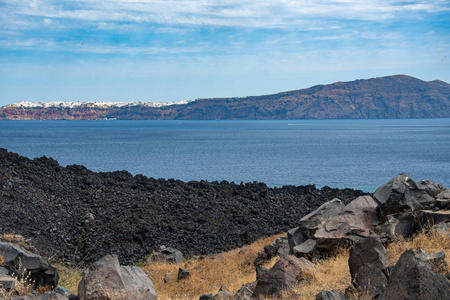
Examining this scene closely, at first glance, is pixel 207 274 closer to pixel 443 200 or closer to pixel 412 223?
pixel 412 223

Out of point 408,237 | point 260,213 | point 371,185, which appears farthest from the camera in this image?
point 371,185

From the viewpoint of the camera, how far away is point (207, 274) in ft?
62.7

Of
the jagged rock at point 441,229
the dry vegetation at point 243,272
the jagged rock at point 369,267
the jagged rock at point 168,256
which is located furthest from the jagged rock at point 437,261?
the jagged rock at point 168,256

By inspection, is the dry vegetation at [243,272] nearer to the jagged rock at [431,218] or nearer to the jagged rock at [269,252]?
the jagged rock at [269,252]

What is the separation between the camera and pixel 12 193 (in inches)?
1057

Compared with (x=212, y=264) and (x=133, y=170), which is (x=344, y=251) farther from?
(x=133, y=170)

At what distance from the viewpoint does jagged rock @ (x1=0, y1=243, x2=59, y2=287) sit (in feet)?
44.2

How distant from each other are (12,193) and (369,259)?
75.2 feet

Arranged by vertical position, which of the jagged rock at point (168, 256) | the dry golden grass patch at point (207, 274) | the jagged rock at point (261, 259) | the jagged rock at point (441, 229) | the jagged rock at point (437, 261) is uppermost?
the jagged rock at point (437, 261)

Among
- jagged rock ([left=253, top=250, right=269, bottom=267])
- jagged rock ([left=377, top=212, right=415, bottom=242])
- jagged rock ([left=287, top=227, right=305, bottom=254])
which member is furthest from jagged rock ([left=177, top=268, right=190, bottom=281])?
jagged rock ([left=377, top=212, right=415, bottom=242])

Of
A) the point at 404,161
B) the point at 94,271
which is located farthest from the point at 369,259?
the point at 404,161

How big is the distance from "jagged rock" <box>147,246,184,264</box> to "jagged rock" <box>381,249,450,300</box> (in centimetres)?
1556

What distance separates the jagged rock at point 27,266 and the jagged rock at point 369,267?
30.5 feet

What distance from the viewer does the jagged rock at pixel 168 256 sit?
22656mm
